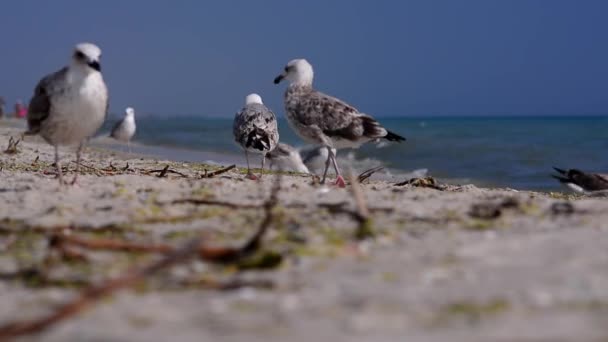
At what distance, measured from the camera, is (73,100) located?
5703 mm

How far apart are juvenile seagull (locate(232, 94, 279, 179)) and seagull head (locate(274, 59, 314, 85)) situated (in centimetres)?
121

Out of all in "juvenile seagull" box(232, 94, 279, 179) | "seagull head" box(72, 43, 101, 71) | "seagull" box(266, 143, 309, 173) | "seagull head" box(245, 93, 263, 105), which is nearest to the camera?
"seagull head" box(72, 43, 101, 71)

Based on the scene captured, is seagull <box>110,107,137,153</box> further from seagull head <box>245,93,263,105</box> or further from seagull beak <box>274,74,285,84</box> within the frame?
seagull beak <box>274,74,285,84</box>

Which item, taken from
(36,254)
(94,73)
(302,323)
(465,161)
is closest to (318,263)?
(302,323)

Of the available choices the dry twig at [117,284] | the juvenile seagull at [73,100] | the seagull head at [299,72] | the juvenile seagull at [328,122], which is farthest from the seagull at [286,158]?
the dry twig at [117,284]

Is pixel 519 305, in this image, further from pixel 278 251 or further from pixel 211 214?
pixel 211 214

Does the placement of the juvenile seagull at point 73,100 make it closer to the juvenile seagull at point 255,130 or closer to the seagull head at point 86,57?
the seagull head at point 86,57

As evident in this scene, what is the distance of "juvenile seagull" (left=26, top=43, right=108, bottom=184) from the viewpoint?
5.63 m

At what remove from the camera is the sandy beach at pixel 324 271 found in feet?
7.72

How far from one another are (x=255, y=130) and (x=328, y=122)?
2103mm

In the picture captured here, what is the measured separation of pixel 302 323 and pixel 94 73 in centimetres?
383

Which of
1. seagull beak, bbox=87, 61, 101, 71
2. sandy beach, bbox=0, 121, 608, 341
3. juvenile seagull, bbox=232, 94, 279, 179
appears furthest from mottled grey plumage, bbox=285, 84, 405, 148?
sandy beach, bbox=0, 121, 608, 341

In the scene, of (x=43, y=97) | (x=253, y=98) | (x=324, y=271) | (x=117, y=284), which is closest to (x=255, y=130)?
(x=253, y=98)

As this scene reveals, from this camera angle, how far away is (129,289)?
2.72m
